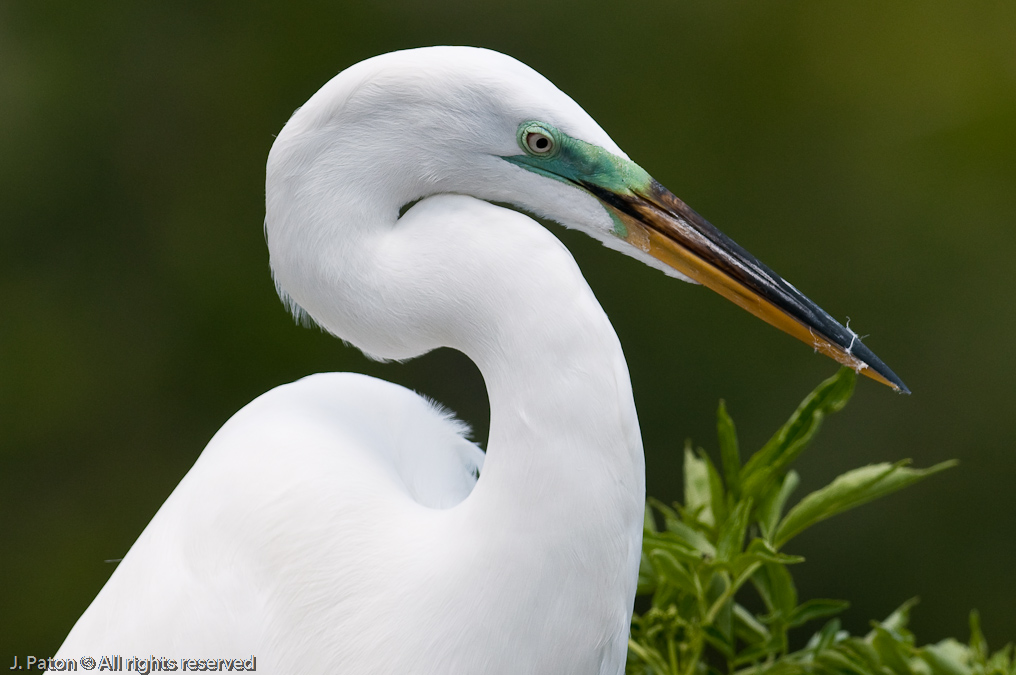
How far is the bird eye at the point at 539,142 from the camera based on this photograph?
637 mm

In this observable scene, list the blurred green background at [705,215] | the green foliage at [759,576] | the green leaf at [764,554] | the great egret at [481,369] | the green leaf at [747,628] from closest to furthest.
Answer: the great egret at [481,369] → the green leaf at [764,554] → the green foliage at [759,576] → the green leaf at [747,628] → the blurred green background at [705,215]

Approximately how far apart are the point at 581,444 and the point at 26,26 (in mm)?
1916

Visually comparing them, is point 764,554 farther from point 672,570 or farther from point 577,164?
point 577,164

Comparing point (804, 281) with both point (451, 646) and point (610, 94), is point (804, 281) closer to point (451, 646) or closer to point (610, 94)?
point (610, 94)

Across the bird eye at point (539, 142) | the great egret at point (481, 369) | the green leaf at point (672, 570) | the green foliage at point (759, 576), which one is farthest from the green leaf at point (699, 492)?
the bird eye at point (539, 142)

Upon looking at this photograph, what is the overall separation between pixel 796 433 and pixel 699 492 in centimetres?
18

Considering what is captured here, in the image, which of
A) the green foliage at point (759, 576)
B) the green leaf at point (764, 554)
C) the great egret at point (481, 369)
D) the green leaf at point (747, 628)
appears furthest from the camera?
the green leaf at point (747, 628)

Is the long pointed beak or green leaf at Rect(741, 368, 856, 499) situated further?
green leaf at Rect(741, 368, 856, 499)

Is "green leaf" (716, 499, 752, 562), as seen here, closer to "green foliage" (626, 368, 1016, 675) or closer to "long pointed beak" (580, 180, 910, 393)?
"green foliage" (626, 368, 1016, 675)

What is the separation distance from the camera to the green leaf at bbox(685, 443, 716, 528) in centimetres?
102

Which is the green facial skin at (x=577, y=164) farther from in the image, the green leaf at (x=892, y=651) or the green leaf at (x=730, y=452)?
the green leaf at (x=892, y=651)

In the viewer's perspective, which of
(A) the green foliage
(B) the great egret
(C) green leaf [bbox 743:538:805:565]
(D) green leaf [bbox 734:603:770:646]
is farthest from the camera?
(D) green leaf [bbox 734:603:770:646]

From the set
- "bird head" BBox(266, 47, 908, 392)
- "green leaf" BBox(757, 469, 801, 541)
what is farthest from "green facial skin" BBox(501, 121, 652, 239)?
"green leaf" BBox(757, 469, 801, 541)

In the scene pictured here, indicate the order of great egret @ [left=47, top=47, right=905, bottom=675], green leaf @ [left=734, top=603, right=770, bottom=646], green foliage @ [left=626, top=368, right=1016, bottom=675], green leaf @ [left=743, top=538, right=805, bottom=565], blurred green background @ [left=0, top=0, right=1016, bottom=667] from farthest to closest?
blurred green background @ [left=0, top=0, right=1016, bottom=667] → green leaf @ [left=734, top=603, right=770, bottom=646] → green foliage @ [left=626, top=368, right=1016, bottom=675] → green leaf @ [left=743, top=538, right=805, bottom=565] → great egret @ [left=47, top=47, right=905, bottom=675]
